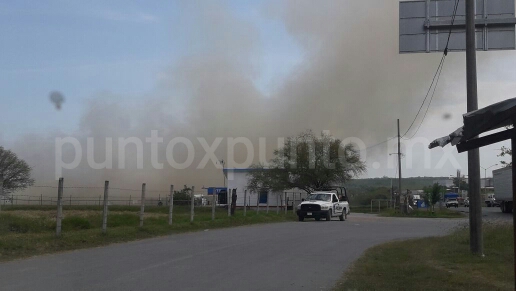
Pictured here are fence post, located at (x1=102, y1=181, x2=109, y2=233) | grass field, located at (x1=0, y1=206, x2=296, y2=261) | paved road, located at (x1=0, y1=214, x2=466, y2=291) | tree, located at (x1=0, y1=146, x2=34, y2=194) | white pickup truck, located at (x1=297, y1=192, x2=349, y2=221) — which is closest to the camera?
paved road, located at (x1=0, y1=214, x2=466, y2=291)

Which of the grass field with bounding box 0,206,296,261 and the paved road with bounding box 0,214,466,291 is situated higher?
the grass field with bounding box 0,206,296,261

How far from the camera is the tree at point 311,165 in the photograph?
55.6m

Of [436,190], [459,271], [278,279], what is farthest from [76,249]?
[436,190]

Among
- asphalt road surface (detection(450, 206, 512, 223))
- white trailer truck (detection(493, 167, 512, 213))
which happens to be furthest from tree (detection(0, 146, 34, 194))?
white trailer truck (detection(493, 167, 512, 213))

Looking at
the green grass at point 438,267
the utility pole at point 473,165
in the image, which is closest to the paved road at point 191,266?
the green grass at point 438,267

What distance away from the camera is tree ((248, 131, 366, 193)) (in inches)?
2188

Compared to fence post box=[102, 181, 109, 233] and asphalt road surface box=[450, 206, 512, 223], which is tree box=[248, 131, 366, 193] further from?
fence post box=[102, 181, 109, 233]

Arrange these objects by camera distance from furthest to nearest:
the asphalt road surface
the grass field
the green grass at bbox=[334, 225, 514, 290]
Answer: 1. the asphalt road surface
2. the grass field
3. the green grass at bbox=[334, 225, 514, 290]

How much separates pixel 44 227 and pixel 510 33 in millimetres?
16050

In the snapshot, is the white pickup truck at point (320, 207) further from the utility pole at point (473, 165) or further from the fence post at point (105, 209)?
the utility pole at point (473, 165)

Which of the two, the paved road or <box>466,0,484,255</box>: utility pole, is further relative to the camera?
<box>466,0,484,255</box>: utility pole

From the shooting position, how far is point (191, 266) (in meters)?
11.7

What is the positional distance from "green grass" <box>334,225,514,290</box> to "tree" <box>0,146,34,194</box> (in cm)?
3511

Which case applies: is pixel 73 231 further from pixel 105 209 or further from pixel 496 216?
pixel 496 216
